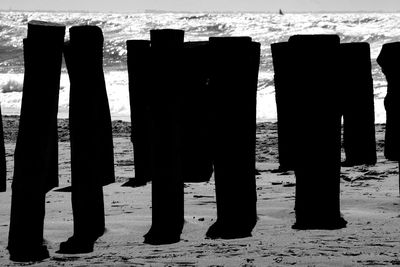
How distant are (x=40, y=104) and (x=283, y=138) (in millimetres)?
2904

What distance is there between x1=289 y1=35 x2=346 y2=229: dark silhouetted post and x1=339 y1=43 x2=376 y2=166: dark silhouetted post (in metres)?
2.62

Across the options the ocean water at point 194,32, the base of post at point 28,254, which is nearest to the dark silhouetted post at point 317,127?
the base of post at point 28,254

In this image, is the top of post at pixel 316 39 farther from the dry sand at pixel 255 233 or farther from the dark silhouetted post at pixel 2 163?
the dark silhouetted post at pixel 2 163

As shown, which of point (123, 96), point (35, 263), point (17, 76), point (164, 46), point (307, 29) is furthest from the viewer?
point (307, 29)

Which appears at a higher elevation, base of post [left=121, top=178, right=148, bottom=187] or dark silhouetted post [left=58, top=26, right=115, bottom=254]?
dark silhouetted post [left=58, top=26, right=115, bottom=254]

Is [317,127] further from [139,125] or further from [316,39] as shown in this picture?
[139,125]

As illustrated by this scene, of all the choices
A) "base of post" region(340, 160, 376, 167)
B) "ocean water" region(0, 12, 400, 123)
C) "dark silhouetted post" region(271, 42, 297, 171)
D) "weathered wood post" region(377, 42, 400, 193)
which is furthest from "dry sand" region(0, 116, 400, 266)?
"ocean water" region(0, 12, 400, 123)

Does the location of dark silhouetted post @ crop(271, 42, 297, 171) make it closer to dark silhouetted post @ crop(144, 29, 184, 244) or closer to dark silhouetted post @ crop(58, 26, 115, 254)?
dark silhouetted post @ crop(144, 29, 184, 244)

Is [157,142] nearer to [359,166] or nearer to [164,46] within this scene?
[164,46]

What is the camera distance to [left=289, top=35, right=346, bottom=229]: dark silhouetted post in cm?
360

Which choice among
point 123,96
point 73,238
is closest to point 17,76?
point 123,96

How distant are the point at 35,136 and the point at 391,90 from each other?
3170mm

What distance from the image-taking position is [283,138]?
19.7 ft

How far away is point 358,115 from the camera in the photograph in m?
6.41
